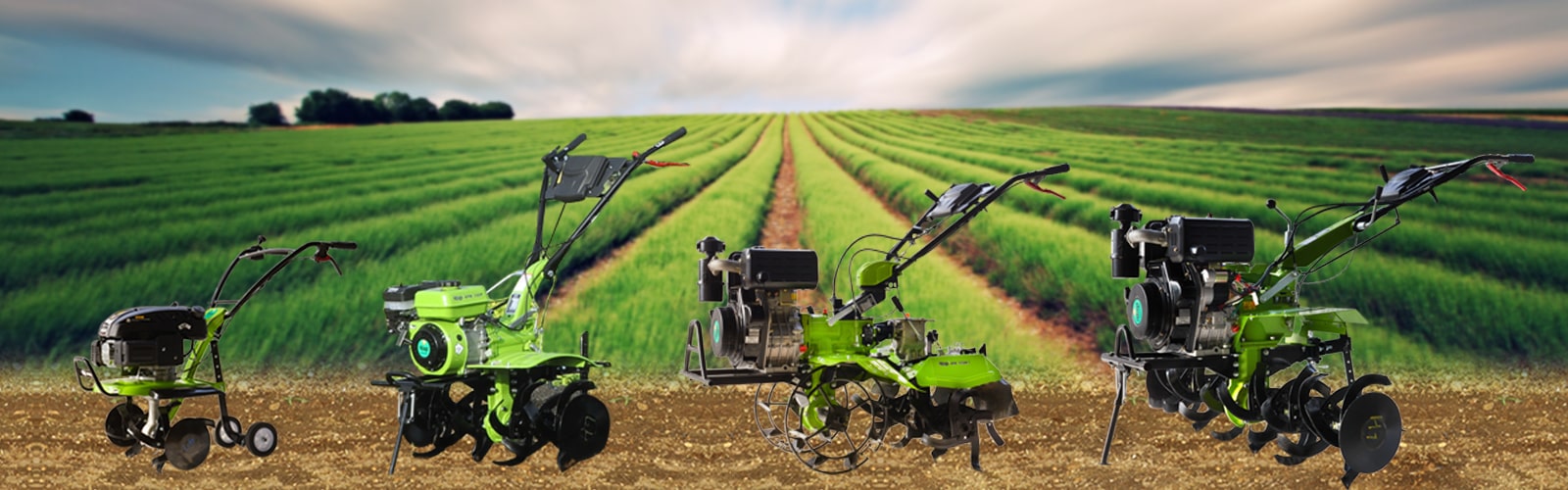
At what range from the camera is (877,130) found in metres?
33.2

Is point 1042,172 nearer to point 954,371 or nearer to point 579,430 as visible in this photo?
point 954,371

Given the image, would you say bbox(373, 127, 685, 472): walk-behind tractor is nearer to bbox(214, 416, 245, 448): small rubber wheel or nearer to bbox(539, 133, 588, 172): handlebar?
bbox(539, 133, 588, 172): handlebar

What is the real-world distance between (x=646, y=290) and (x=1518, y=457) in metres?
9.26

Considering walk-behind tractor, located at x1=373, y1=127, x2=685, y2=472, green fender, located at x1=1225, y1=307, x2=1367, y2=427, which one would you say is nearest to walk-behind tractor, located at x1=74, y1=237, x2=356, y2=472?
walk-behind tractor, located at x1=373, y1=127, x2=685, y2=472

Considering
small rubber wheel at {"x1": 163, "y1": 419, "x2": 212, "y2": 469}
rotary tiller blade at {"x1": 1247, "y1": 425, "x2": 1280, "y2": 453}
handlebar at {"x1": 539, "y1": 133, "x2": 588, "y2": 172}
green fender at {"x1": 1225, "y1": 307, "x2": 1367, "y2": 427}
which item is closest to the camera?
green fender at {"x1": 1225, "y1": 307, "x2": 1367, "y2": 427}

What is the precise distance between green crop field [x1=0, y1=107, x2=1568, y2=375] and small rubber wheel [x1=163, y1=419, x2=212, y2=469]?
3.49 m


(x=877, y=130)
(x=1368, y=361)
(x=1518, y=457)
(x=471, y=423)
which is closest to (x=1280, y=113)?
(x=877, y=130)

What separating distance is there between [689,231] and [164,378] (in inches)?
348

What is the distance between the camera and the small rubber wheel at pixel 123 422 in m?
7.14

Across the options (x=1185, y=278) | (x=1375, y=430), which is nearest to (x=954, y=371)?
(x=1185, y=278)

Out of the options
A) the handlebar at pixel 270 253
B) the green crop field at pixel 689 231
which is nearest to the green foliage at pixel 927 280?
the green crop field at pixel 689 231

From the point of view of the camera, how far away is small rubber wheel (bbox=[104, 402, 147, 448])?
23.4ft

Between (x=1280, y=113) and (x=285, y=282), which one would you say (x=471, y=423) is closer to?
(x=285, y=282)

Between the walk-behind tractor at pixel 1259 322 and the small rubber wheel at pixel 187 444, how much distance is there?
262 inches
